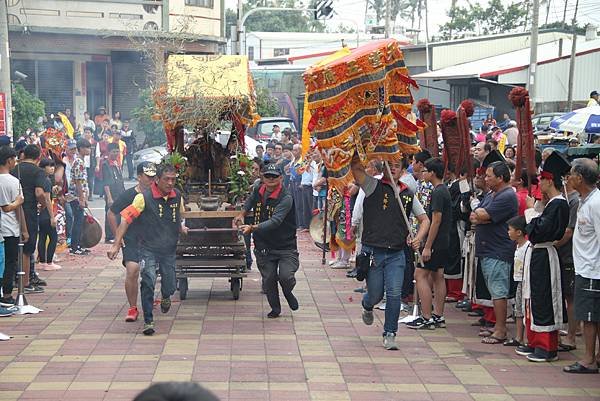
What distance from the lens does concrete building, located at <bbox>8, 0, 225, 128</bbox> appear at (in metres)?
34.8

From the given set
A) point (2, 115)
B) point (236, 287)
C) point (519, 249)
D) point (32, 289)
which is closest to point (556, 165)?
point (519, 249)

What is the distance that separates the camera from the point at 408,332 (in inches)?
410

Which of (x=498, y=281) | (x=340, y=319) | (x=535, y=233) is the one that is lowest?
(x=340, y=319)

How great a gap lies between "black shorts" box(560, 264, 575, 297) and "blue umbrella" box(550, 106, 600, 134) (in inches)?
282

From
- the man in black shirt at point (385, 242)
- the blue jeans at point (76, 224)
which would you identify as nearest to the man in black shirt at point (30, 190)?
the blue jeans at point (76, 224)

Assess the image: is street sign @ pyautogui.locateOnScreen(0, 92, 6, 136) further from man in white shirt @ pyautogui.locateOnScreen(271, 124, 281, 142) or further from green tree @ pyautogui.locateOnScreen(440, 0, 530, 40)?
green tree @ pyautogui.locateOnScreen(440, 0, 530, 40)

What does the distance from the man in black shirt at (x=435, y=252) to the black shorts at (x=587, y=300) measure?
2016mm

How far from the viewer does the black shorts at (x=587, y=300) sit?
27.5 ft

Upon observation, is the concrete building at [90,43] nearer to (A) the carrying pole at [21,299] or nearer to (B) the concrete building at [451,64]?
(B) the concrete building at [451,64]

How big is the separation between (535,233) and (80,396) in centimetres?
429

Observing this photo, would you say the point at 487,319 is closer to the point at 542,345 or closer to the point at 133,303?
the point at 542,345

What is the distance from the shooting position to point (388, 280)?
951 cm

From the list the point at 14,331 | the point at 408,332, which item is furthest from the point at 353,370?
the point at 14,331

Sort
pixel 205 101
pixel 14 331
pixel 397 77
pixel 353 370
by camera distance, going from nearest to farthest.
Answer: pixel 353 370 → pixel 397 77 → pixel 14 331 → pixel 205 101
